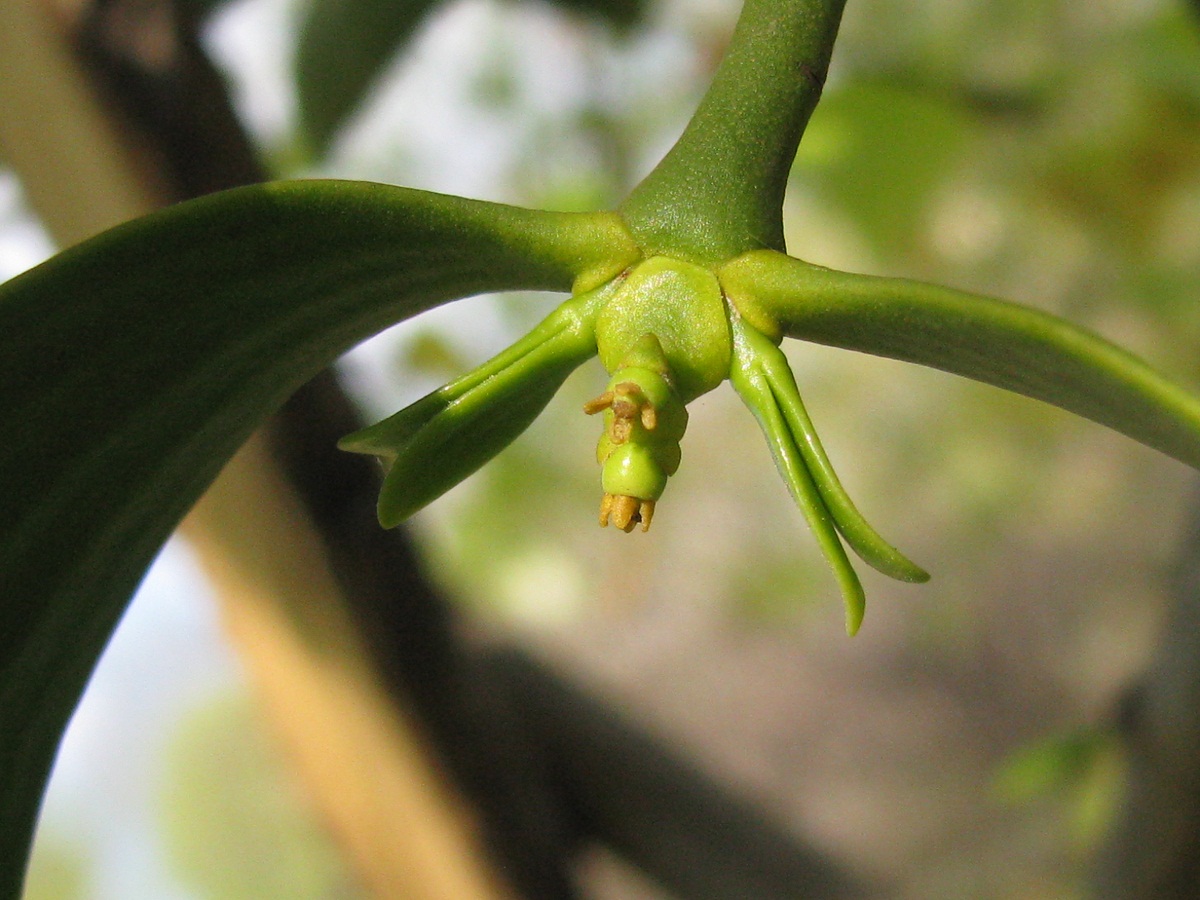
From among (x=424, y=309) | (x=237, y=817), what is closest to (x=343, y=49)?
(x=424, y=309)

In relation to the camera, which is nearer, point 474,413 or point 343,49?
point 474,413

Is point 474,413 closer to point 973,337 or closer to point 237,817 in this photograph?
point 973,337

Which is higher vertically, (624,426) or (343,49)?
(343,49)

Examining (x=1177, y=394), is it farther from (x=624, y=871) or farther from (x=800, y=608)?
(x=800, y=608)

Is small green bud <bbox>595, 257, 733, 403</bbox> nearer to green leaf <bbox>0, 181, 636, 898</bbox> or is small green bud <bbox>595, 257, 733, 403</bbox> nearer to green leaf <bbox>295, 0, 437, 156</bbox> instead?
green leaf <bbox>0, 181, 636, 898</bbox>

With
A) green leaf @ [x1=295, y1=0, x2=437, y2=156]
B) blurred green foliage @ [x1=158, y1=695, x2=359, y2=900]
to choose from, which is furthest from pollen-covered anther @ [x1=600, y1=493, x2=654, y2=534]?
blurred green foliage @ [x1=158, y1=695, x2=359, y2=900]

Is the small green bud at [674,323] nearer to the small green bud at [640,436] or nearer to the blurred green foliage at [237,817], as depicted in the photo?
the small green bud at [640,436]
